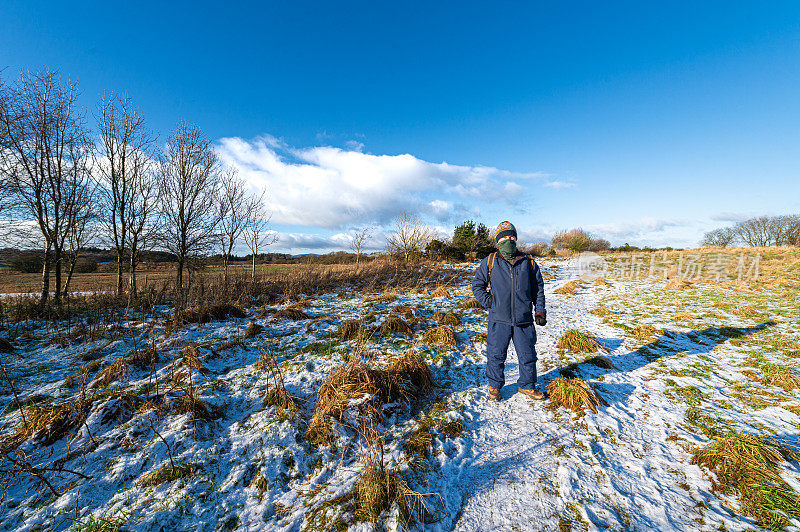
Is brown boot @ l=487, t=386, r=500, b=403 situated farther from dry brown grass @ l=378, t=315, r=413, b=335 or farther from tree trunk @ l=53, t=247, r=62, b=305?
tree trunk @ l=53, t=247, r=62, b=305

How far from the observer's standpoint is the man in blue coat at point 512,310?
142 inches

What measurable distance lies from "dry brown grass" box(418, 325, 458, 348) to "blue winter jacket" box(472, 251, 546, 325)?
1.57 m

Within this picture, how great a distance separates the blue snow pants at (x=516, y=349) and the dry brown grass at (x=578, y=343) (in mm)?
2048

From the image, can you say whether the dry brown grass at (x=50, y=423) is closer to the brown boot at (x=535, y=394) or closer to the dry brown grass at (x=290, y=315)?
the dry brown grass at (x=290, y=315)

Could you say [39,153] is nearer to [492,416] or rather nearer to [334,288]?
[334,288]

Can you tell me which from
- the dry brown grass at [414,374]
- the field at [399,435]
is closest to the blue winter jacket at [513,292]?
the field at [399,435]

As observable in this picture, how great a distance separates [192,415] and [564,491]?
13.0 feet

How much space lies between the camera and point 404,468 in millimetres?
2449

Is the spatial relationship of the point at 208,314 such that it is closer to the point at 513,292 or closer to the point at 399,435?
the point at 399,435

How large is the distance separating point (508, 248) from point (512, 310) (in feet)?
2.91

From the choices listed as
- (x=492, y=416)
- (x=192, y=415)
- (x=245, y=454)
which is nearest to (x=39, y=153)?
(x=192, y=415)

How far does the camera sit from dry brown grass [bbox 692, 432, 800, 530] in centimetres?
191

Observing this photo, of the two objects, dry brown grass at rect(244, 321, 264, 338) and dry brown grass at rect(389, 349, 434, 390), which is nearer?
dry brown grass at rect(389, 349, 434, 390)

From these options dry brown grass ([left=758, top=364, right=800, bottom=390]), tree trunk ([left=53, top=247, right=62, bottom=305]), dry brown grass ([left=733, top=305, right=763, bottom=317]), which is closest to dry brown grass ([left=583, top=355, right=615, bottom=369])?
dry brown grass ([left=758, top=364, right=800, bottom=390])
